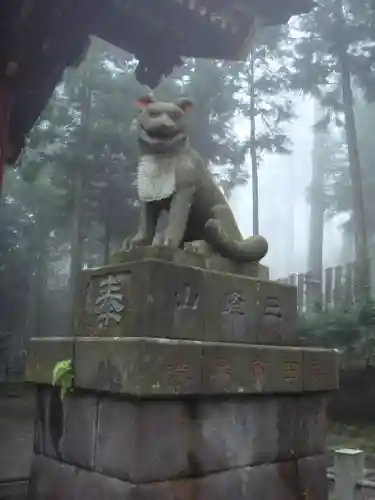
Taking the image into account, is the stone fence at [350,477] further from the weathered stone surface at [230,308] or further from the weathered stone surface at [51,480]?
the weathered stone surface at [51,480]

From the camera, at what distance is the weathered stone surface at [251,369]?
294cm

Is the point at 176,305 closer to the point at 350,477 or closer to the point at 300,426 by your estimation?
the point at 300,426

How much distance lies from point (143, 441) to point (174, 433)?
191 millimetres

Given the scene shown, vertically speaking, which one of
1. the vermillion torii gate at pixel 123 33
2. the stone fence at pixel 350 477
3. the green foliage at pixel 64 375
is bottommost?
the stone fence at pixel 350 477

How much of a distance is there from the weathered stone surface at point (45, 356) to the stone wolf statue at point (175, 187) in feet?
2.20

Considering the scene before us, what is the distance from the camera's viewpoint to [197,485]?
9.37 ft

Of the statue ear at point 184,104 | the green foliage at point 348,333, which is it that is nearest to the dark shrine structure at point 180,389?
the statue ear at point 184,104

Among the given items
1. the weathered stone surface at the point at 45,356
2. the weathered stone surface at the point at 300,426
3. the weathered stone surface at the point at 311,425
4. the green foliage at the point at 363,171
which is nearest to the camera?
the weathered stone surface at the point at 45,356

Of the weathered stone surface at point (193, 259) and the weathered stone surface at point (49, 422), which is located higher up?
the weathered stone surface at point (193, 259)

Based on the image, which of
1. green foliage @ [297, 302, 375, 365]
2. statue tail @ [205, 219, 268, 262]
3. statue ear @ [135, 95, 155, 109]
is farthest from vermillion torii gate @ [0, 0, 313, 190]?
green foliage @ [297, 302, 375, 365]

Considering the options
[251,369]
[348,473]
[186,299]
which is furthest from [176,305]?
[348,473]

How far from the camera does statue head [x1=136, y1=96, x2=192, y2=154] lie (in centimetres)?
338

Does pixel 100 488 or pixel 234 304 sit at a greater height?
pixel 234 304

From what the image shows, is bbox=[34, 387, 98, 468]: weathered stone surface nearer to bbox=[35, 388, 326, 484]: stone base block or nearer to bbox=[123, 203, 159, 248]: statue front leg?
bbox=[35, 388, 326, 484]: stone base block
